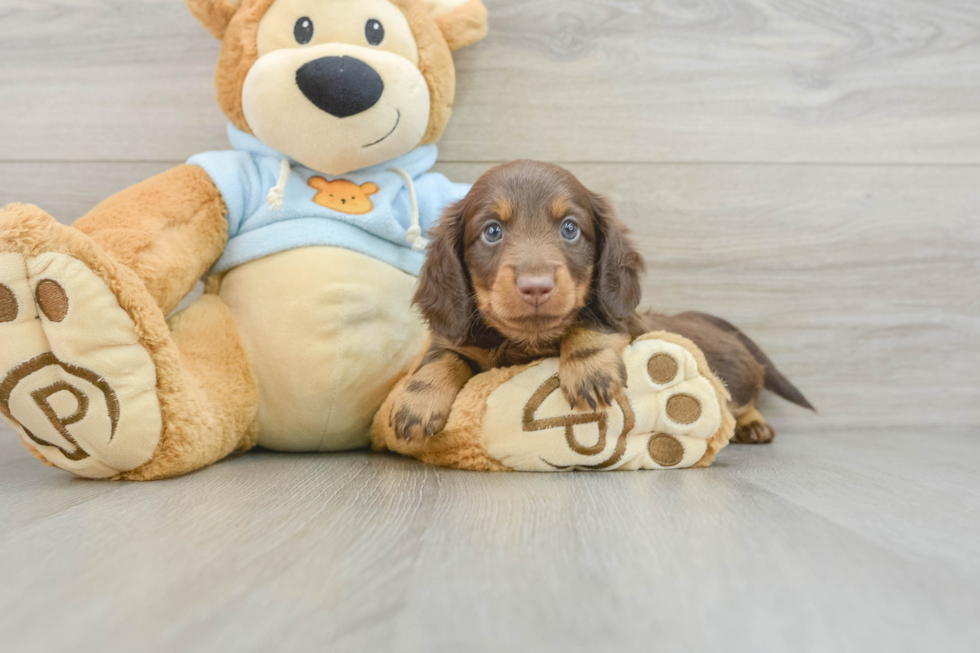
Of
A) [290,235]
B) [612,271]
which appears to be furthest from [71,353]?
[612,271]

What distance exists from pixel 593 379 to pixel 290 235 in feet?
2.82

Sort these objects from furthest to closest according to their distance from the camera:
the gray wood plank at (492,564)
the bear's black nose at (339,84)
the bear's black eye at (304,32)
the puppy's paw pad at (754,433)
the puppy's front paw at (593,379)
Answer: the puppy's paw pad at (754,433) → the bear's black eye at (304,32) → the bear's black nose at (339,84) → the puppy's front paw at (593,379) → the gray wood plank at (492,564)

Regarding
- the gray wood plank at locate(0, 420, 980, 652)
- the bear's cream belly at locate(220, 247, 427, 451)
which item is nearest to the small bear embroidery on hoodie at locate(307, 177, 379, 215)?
the bear's cream belly at locate(220, 247, 427, 451)

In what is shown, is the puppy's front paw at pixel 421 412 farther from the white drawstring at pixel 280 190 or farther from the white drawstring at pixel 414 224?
the white drawstring at pixel 280 190

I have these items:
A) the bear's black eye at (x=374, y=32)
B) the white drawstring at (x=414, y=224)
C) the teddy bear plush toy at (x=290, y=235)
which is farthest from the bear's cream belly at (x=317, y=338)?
the bear's black eye at (x=374, y=32)

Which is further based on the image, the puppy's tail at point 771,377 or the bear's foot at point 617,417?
the puppy's tail at point 771,377

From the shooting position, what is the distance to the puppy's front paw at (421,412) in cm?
147

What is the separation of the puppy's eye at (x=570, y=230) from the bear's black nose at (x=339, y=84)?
1.87 ft

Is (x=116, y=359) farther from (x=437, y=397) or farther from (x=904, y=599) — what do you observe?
(x=904, y=599)

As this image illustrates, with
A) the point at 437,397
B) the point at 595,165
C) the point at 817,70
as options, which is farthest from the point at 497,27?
the point at 437,397

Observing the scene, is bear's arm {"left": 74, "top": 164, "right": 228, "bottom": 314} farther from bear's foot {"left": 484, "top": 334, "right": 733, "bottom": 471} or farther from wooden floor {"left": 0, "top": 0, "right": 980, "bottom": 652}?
bear's foot {"left": 484, "top": 334, "right": 733, "bottom": 471}

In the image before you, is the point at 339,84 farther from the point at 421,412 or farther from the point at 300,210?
the point at 421,412

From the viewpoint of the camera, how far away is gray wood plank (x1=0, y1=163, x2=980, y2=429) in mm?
2254

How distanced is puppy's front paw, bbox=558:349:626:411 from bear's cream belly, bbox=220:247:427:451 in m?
0.54
